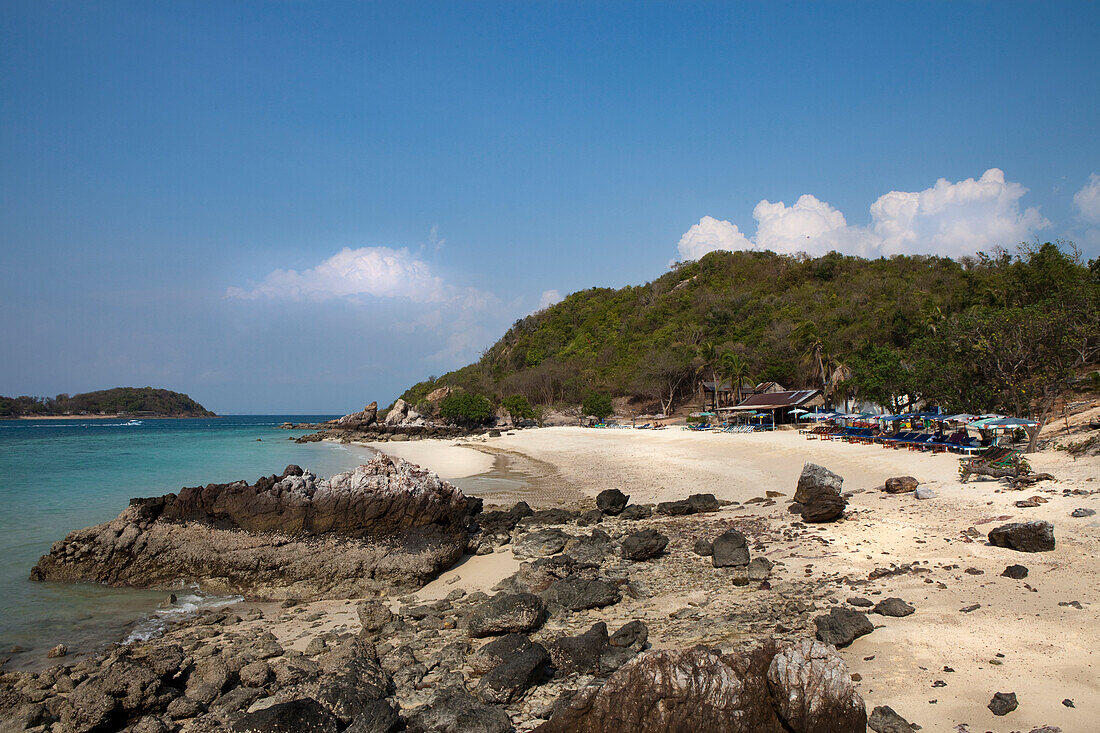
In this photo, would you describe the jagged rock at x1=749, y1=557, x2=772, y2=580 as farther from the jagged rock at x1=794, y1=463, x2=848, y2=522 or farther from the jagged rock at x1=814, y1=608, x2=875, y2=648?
the jagged rock at x1=794, y1=463, x2=848, y2=522

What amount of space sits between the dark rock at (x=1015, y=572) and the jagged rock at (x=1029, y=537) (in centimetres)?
100

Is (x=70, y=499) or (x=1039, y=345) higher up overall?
(x=1039, y=345)

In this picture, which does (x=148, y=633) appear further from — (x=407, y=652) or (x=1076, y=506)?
(x=1076, y=506)

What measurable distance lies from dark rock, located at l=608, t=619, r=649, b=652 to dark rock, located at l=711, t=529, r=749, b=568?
3.11 m

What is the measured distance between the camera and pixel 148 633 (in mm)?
8383

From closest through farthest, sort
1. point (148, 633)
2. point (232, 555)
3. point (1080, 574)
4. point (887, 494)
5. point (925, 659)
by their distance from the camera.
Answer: point (925, 659), point (1080, 574), point (148, 633), point (232, 555), point (887, 494)

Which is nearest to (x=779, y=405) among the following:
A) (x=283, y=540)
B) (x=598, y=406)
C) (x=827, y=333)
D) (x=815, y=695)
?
(x=827, y=333)

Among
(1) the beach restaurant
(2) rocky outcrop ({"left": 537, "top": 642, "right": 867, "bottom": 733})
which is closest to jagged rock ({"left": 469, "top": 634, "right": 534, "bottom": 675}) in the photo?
(2) rocky outcrop ({"left": 537, "top": 642, "right": 867, "bottom": 733})

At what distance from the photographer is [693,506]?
14.2m

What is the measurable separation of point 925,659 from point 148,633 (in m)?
10.2

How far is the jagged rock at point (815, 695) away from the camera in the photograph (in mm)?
4199

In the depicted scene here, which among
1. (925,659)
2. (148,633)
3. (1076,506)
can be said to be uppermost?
(1076,506)

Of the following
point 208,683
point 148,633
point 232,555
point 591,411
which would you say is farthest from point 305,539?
point 591,411

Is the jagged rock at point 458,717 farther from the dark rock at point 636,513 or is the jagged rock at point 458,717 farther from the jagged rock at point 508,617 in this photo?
the dark rock at point 636,513
